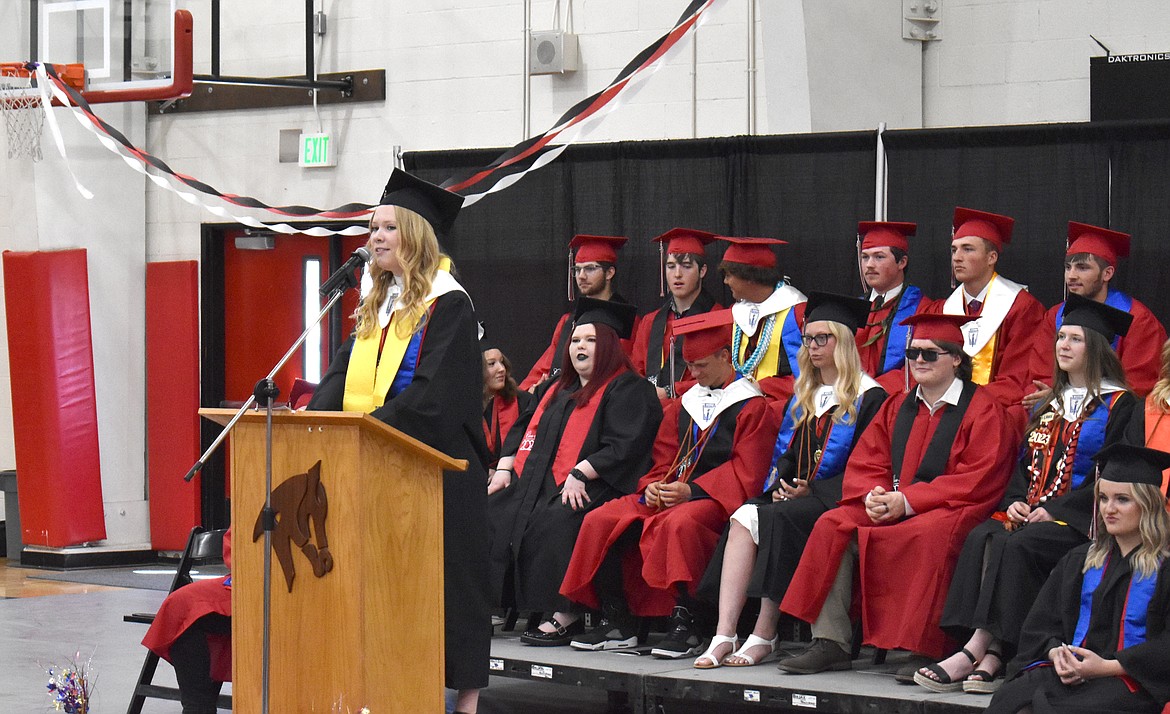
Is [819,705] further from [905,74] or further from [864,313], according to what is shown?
[905,74]

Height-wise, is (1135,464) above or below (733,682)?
above

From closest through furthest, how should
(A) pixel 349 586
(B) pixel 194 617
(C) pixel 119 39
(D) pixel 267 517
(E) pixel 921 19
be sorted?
(A) pixel 349 586, (D) pixel 267 517, (B) pixel 194 617, (E) pixel 921 19, (C) pixel 119 39

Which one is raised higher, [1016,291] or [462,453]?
[1016,291]

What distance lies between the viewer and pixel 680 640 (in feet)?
19.1

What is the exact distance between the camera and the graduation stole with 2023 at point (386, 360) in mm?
4660

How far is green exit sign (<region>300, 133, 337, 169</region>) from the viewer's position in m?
10.1

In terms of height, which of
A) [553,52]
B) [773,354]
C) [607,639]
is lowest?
[607,639]

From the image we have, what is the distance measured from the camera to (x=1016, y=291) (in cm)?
623

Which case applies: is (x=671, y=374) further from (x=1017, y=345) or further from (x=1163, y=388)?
(x=1163, y=388)

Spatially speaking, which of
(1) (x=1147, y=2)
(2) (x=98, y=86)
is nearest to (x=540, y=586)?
(1) (x=1147, y=2)

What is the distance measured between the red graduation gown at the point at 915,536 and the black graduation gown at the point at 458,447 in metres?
1.26

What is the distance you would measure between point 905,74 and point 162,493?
5.68 meters

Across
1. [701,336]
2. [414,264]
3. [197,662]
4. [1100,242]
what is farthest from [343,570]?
[1100,242]

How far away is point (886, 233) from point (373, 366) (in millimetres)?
2676
